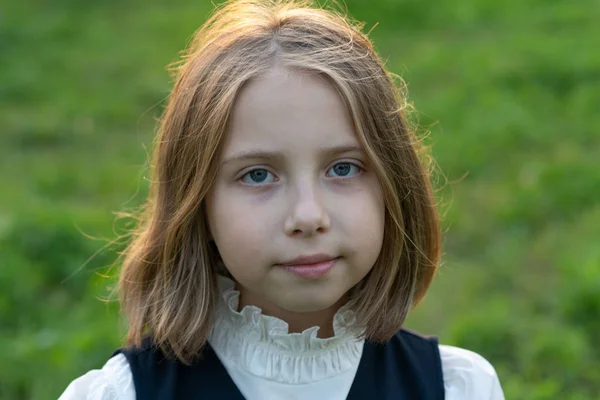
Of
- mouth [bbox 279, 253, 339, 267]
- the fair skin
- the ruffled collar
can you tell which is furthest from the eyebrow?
the ruffled collar

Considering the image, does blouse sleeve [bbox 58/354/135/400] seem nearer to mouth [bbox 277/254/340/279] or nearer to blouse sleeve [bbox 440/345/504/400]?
mouth [bbox 277/254/340/279]

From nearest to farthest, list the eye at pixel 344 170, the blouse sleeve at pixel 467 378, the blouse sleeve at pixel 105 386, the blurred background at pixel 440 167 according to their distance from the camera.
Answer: the eye at pixel 344 170, the blouse sleeve at pixel 105 386, the blouse sleeve at pixel 467 378, the blurred background at pixel 440 167

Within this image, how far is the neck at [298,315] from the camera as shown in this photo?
2279mm

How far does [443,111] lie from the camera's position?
20.0 feet

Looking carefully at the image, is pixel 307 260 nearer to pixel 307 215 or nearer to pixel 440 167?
pixel 307 215

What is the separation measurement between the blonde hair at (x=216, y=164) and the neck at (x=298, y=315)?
2.4 inches

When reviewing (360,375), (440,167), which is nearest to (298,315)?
(360,375)

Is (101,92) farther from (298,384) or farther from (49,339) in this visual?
(298,384)

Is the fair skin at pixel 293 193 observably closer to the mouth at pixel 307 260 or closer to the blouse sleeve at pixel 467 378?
the mouth at pixel 307 260

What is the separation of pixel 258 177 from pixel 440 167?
3178mm

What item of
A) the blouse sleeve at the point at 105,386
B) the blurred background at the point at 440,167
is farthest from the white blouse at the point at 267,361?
the blurred background at the point at 440,167

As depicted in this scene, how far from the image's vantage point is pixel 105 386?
7.26 feet

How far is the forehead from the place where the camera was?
2.00 m

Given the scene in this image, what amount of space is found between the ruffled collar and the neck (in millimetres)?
28
